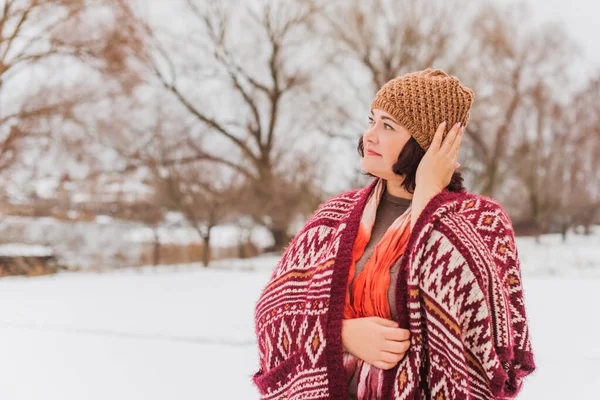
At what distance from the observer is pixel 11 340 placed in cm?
278

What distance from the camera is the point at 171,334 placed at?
2961mm

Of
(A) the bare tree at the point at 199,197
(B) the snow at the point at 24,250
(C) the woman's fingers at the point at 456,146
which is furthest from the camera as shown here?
(A) the bare tree at the point at 199,197

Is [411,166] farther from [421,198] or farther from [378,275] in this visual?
[378,275]

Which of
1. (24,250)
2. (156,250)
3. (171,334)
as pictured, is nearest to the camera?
(171,334)

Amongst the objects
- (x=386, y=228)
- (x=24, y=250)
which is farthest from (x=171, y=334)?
(x=24, y=250)

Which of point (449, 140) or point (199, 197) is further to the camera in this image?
point (199, 197)

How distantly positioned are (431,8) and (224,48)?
271 cm

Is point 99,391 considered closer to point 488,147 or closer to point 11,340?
point 11,340

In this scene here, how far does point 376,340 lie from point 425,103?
43 cm

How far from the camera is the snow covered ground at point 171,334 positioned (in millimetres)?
2262

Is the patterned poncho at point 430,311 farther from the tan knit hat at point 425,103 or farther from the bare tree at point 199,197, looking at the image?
the bare tree at point 199,197

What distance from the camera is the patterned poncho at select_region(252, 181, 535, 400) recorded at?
2.79ft

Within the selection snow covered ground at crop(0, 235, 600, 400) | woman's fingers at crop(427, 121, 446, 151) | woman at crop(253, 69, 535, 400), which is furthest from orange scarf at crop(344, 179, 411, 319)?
snow covered ground at crop(0, 235, 600, 400)

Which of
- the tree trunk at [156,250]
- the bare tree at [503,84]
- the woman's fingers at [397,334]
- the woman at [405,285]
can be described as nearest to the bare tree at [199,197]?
the tree trunk at [156,250]
